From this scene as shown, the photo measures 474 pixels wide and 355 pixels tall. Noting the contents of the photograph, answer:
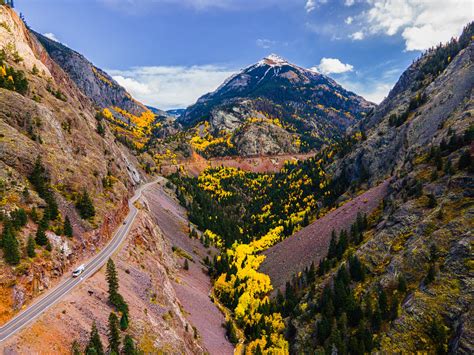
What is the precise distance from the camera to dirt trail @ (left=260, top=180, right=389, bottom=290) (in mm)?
93438

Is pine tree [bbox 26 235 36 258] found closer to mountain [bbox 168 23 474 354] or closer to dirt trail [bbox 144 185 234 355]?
dirt trail [bbox 144 185 234 355]

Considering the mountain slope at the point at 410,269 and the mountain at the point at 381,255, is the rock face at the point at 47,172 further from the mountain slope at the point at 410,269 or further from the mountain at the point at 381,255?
the mountain slope at the point at 410,269

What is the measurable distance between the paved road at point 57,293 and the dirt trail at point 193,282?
2060 centimetres

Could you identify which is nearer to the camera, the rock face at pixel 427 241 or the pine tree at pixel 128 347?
the pine tree at pixel 128 347

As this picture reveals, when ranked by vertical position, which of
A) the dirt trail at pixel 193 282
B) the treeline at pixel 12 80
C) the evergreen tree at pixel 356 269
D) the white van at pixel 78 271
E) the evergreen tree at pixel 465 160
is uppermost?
the treeline at pixel 12 80

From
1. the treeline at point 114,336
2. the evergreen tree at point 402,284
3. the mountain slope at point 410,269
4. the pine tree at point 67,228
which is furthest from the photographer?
the evergreen tree at point 402,284

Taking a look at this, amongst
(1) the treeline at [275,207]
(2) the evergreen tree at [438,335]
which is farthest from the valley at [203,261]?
(1) the treeline at [275,207]

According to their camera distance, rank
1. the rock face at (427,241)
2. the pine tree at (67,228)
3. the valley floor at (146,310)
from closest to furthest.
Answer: the valley floor at (146,310)
the rock face at (427,241)
the pine tree at (67,228)

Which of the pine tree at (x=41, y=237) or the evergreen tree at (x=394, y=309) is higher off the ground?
the pine tree at (x=41, y=237)

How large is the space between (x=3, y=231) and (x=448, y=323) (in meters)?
63.3

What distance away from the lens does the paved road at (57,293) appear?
31.3 m

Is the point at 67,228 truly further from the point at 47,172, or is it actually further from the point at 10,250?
the point at 47,172

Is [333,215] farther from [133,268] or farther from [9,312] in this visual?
[9,312]

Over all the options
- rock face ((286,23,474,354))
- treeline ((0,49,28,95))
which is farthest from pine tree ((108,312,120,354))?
treeline ((0,49,28,95))
